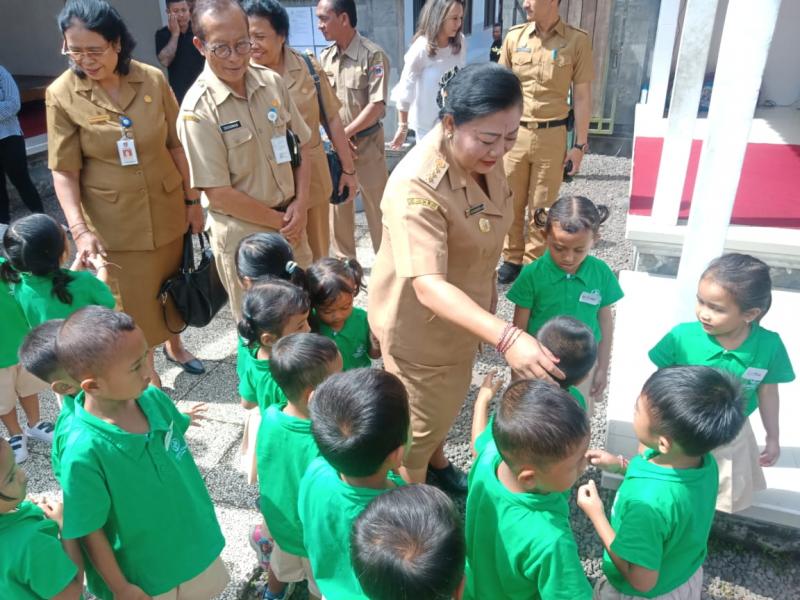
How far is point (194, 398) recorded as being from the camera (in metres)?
3.36

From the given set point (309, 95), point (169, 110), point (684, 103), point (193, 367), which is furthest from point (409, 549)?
point (684, 103)

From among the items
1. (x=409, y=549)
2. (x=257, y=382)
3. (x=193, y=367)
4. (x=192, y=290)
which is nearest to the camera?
(x=409, y=549)

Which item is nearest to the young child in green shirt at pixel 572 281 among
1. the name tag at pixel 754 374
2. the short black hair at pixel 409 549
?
the name tag at pixel 754 374

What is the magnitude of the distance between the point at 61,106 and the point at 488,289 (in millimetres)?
1994

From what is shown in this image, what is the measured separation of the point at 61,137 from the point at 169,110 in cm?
50

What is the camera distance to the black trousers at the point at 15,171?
5.48 metres

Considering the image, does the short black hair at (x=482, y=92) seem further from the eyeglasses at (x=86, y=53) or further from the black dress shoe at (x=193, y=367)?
the black dress shoe at (x=193, y=367)

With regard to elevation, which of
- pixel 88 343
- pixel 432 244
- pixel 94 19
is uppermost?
pixel 94 19

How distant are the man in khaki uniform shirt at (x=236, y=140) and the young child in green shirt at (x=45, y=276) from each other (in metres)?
0.55

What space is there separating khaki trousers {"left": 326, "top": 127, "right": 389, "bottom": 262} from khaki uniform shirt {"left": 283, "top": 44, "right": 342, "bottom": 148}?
0.85 metres

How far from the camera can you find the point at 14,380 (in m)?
2.73

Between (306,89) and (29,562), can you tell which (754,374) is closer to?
(29,562)

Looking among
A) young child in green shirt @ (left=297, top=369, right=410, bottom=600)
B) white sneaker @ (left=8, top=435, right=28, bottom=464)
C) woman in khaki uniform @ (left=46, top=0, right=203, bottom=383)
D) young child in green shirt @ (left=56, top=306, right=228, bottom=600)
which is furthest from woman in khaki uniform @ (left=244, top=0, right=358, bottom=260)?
young child in green shirt @ (left=297, top=369, right=410, bottom=600)

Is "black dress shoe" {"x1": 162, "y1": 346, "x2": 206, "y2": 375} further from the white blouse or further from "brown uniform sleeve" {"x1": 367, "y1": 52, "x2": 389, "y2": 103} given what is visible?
the white blouse
